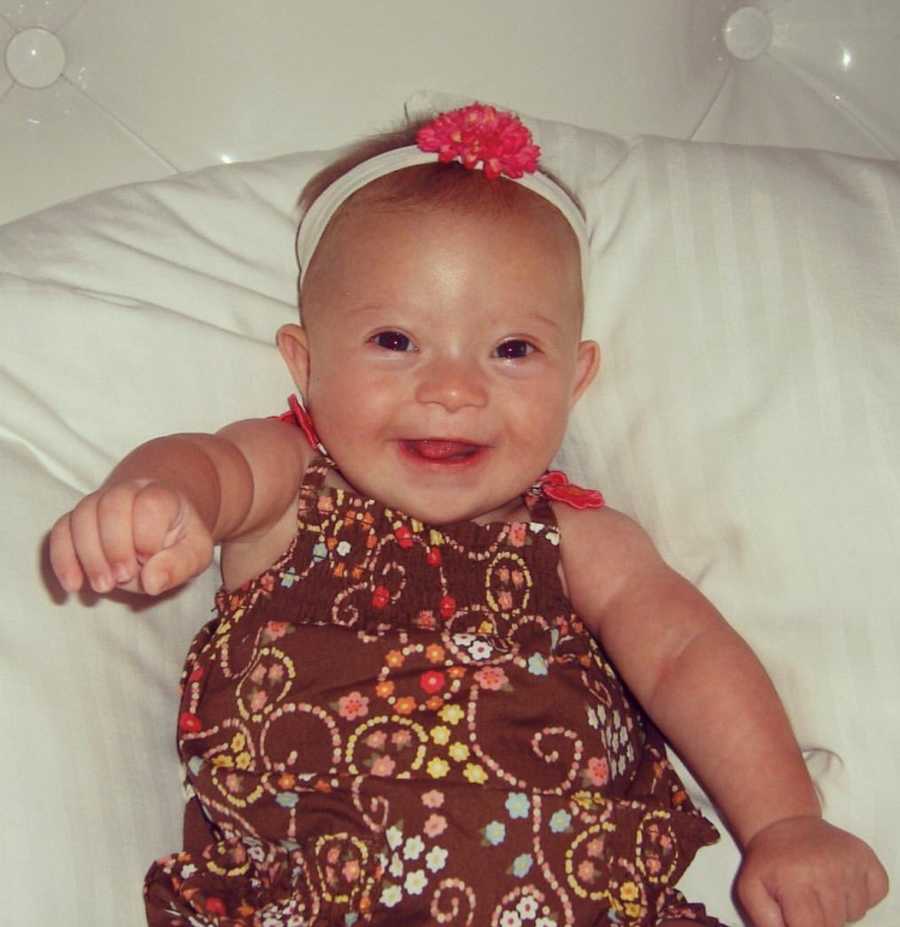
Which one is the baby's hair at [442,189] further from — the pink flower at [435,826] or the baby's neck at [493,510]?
the pink flower at [435,826]

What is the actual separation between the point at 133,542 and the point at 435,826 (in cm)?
37

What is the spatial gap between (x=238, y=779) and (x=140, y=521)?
0.31m

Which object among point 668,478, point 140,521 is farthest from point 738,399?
point 140,521

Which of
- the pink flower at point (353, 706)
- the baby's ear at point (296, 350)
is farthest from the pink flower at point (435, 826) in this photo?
the baby's ear at point (296, 350)

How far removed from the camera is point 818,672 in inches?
46.6

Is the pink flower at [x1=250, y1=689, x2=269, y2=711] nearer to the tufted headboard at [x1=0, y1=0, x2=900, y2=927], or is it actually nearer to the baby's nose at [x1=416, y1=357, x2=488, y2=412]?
the tufted headboard at [x1=0, y1=0, x2=900, y2=927]

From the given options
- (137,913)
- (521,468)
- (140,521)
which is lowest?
(137,913)

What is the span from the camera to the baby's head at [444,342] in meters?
1.19

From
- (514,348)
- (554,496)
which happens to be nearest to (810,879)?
(554,496)

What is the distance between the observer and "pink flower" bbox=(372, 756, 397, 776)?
1.10 meters

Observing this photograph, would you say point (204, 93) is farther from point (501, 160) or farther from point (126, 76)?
point (501, 160)

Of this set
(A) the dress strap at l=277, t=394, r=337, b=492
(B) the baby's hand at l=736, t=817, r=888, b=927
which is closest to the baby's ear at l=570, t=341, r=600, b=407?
(A) the dress strap at l=277, t=394, r=337, b=492

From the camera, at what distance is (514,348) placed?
48.3 inches

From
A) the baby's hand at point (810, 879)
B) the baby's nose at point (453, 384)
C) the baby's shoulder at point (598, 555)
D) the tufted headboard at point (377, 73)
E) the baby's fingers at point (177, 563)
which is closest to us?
the baby's fingers at point (177, 563)
